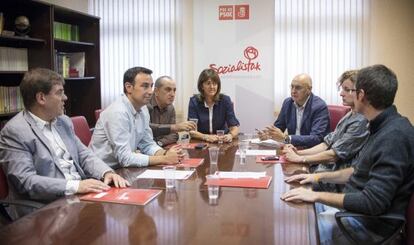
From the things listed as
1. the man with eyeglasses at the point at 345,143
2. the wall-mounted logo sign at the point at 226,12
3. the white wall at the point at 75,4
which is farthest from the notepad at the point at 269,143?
the white wall at the point at 75,4

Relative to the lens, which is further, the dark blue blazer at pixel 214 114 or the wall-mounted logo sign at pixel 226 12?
the wall-mounted logo sign at pixel 226 12

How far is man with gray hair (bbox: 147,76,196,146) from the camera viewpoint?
12.1 feet

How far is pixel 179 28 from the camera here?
204 inches

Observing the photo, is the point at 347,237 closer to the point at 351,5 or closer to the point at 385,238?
the point at 385,238

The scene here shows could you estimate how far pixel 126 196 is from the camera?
1.84 m

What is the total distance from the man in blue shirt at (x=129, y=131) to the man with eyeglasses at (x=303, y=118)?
106cm

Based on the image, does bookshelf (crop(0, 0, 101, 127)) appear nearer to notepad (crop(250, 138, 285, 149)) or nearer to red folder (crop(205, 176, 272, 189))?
notepad (crop(250, 138, 285, 149))

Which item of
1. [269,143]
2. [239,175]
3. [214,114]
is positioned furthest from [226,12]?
[239,175]

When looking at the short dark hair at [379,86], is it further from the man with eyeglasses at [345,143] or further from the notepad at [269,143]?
the notepad at [269,143]

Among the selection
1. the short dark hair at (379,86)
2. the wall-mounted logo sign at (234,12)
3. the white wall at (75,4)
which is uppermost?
the white wall at (75,4)

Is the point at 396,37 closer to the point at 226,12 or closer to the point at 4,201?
the point at 226,12

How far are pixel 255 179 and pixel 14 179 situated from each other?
1.19 metres

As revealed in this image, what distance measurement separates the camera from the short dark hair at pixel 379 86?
185cm

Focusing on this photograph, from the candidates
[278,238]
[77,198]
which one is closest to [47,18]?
[77,198]
